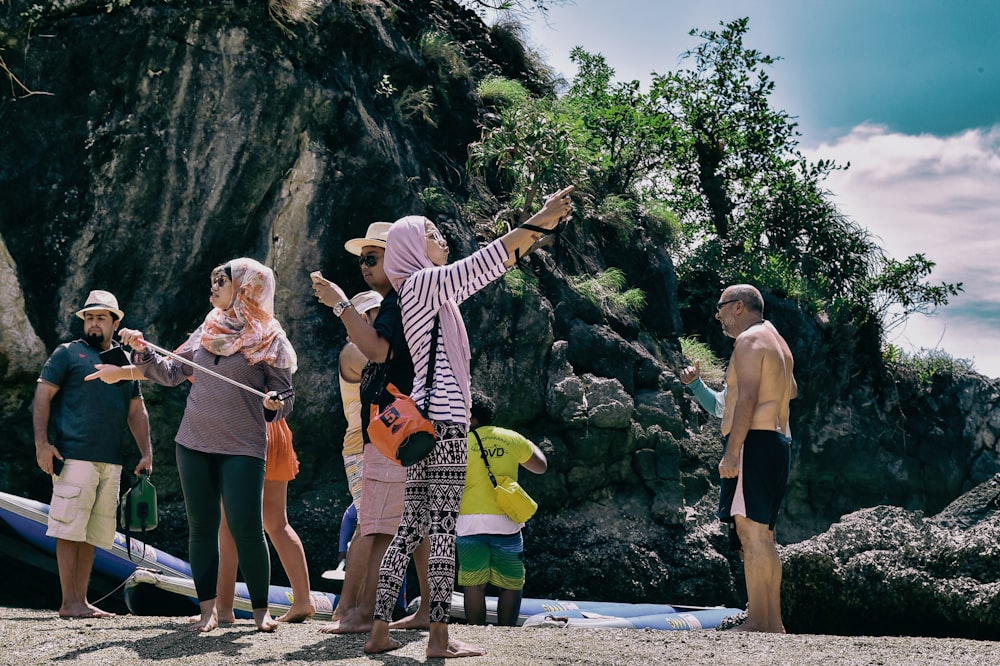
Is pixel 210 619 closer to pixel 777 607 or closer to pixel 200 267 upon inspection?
pixel 777 607

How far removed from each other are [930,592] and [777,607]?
119 cm

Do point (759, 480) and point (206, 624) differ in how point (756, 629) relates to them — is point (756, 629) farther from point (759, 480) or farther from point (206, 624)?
point (206, 624)

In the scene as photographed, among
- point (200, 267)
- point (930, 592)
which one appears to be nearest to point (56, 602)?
point (200, 267)

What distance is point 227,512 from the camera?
5523 mm

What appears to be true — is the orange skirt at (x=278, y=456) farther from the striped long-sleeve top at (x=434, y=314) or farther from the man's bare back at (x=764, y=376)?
the man's bare back at (x=764, y=376)

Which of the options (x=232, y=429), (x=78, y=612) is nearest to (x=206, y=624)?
(x=232, y=429)

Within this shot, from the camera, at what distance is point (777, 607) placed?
602 cm

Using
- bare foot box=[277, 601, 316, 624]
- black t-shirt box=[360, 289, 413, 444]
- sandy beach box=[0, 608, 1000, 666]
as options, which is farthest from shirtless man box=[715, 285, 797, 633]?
bare foot box=[277, 601, 316, 624]

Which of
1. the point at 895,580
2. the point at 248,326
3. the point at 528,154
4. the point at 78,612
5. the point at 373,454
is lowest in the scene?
the point at 78,612

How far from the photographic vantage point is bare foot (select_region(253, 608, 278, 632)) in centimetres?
542

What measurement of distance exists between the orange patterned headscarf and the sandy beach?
57.8 inches

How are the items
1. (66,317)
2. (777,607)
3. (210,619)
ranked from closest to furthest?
(210,619), (777,607), (66,317)

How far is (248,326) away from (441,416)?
5.66ft

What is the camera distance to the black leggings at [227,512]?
5516mm
